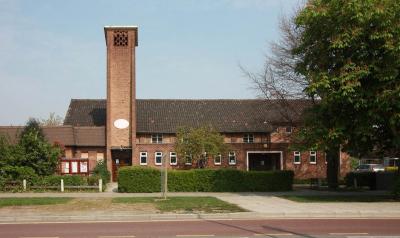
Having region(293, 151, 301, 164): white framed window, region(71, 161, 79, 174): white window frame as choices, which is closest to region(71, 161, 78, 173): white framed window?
region(71, 161, 79, 174): white window frame

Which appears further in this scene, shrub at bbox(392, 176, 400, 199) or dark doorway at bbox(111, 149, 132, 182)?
dark doorway at bbox(111, 149, 132, 182)

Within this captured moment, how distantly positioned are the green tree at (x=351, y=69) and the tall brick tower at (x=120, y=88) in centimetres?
2534

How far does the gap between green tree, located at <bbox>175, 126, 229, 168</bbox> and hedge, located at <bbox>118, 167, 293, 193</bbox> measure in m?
12.0

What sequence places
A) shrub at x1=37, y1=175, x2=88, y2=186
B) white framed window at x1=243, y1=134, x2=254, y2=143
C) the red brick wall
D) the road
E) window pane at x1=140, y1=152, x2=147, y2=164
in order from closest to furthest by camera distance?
the road → shrub at x1=37, y1=175, x2=88, y2=186 → the red brick wall → window pane at x1=140, y1=152, x2=147, y2=164 → white framed window at x1=243, y1=134, x2=254, y2=143

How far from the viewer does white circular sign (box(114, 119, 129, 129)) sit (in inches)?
1966

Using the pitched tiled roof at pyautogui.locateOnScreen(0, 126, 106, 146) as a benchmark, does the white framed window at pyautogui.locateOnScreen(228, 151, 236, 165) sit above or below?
below

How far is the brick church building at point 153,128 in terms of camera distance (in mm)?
49625

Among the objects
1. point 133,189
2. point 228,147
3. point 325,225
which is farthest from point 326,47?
point 228,147

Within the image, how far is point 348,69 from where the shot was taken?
24.5 metres

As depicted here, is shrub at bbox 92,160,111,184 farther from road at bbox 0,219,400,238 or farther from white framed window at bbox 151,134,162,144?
road at bbox 0,219,400,238

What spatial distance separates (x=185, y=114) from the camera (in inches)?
2307

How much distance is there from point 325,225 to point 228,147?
35694mm

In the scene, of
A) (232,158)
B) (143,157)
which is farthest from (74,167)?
(232,158)

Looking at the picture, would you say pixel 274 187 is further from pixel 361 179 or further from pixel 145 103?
pixel 145 103
